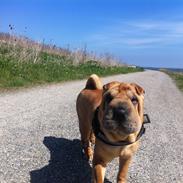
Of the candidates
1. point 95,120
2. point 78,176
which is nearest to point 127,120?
point 95,120

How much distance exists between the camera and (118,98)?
4.37m

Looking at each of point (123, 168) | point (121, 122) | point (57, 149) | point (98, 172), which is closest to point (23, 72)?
point (57, 149)

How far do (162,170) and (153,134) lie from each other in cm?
251

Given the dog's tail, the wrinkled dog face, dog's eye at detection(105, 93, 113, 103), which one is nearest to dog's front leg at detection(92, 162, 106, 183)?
the wrinkled dog face

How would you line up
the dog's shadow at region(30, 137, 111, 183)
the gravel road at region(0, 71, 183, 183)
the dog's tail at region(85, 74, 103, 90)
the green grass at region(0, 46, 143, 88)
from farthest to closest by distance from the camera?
the green grass at region(0, 46, 143, 88) < the dog's tail at region(85, 74, 103, 90) < the gravel road at region(0, 71, 183, 183) < the dog's shadow at region(30, 137, 111, 183)

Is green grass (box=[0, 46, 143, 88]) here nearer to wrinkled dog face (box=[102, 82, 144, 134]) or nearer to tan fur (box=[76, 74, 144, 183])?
tan fur (box=[76, 74, 144, 183])

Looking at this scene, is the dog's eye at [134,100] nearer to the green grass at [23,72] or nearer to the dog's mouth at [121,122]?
the dog's mouth at [121,122]

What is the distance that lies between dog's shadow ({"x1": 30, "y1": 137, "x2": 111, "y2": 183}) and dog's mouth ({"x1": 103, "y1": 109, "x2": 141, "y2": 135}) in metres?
1.13

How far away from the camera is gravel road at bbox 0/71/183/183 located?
5366 millimetres

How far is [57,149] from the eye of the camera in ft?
20.9

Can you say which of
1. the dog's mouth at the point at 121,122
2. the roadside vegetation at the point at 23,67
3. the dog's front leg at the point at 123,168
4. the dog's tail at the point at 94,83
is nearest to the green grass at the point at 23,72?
the roadside vegetation at the point at 23,67

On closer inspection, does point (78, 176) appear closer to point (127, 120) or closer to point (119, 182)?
point (119, 182)

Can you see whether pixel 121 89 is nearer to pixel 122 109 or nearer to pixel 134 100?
pixel 134 100

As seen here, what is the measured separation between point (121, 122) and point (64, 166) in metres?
1.60
